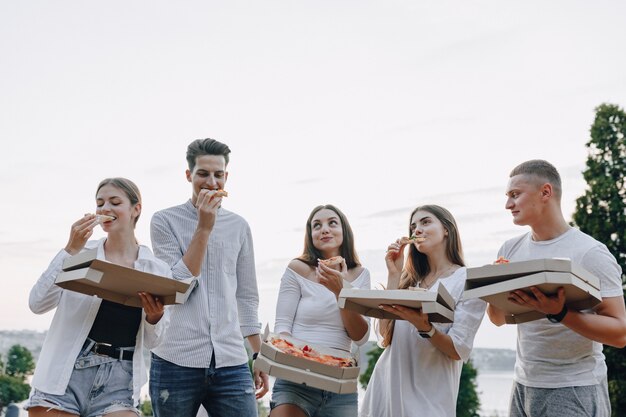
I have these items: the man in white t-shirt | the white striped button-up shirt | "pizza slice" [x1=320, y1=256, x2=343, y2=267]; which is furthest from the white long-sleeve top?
the man in white t-shirt

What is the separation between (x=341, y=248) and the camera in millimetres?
5621

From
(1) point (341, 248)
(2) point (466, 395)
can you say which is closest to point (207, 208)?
(1) point (341, 248)

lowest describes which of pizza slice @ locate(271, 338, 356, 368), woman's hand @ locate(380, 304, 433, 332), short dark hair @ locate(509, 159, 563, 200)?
pizza slice @ locate(271, 338, 356, 368)

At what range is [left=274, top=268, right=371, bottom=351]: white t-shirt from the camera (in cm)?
512

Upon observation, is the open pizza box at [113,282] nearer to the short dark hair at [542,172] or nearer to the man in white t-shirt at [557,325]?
the man in white t-shirt at [557,325]

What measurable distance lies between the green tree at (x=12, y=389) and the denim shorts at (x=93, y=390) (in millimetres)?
35596

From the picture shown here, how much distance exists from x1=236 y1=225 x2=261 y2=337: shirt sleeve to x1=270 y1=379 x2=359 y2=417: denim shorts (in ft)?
1.78

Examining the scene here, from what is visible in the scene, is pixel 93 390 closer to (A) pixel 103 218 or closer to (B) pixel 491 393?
(A) pixel 103 218

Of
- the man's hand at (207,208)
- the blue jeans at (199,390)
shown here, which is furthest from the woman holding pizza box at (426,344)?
the man's hand at (207,208)

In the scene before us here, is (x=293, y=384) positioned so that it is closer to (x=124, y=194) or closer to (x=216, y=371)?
(x=216, y=371)

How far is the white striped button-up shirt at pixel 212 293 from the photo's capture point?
475 centimetres

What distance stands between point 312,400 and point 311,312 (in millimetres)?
643

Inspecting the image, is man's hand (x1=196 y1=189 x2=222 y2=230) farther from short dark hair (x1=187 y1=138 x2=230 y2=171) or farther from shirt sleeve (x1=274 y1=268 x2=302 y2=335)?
shirt sleeve (x1=274 y1=268 x2=302 y2=335)

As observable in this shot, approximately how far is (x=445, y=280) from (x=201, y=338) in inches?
65.7
